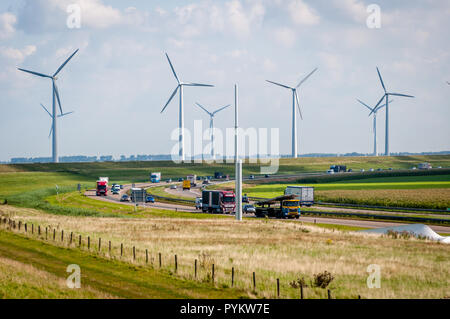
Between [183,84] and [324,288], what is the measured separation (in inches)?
6084

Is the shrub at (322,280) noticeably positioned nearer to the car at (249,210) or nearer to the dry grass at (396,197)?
the car at (249,210)

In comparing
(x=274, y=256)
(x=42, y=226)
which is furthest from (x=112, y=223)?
(x=274, y=256)

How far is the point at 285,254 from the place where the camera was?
4369 cm

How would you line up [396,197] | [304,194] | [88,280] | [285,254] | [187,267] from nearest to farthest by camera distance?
[88,280] → [187,267] → [285,254] → [304,194] → [396,197]

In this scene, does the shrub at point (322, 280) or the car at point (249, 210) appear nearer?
the shrub at point (322, 280)

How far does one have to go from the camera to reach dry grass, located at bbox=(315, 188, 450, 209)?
93250 mm

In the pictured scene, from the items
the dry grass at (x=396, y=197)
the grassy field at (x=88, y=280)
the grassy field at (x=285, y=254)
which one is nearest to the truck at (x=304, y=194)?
the dry grass at (x=396, y=197)

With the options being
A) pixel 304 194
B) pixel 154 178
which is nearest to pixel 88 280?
pixel 304 194

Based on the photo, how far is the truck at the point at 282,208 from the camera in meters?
81.9

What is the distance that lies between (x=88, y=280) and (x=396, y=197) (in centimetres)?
8094

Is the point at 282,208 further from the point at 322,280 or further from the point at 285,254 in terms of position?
the point at 322,280

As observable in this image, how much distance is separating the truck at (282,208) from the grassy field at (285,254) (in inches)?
566

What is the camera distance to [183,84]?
594 ft
